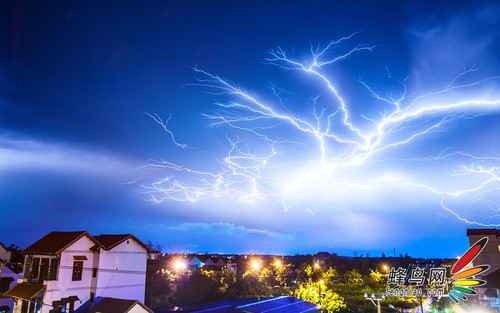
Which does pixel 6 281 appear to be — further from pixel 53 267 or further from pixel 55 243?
pixel 53 267

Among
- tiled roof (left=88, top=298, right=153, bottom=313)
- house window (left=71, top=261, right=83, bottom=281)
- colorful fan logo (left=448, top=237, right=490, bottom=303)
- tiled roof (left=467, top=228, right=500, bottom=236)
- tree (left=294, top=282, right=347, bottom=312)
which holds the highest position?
tiled roof (left=467, top=228, right=500, bottom=236)

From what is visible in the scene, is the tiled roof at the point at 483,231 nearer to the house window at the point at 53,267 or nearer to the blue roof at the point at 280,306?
the blue roof at the point at 280,306

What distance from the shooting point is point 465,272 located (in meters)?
9.36

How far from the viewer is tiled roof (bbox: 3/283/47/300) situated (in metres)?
18.5

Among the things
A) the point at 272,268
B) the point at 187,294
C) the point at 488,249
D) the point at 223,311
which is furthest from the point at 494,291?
the point at 272,268

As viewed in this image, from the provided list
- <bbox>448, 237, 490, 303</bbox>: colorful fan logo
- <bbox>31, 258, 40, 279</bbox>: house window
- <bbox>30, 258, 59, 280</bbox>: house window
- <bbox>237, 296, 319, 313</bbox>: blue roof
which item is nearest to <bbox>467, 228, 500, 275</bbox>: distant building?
<bbox>237, 296, 319, 313</bbox>: blue roof

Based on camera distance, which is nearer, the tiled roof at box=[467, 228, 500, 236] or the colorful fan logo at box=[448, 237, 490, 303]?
the colorful fan logo at box=[448, 237, 490, 303]

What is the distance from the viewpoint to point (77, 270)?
20281mm

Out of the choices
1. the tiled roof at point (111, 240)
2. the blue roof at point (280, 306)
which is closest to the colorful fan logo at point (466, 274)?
the blue roof at point (280, 306)

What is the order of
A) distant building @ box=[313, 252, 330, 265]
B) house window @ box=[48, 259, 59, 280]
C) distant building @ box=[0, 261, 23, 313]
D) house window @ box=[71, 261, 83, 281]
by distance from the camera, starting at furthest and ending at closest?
distant building @ box=[313, 252, 330, 265], distant building @ box=[0, 261, 23, 313], house window @ box=[71, 261, 83, 281], house window @ box=[48, 259, 59, 280]

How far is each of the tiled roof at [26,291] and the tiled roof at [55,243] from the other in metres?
1.86

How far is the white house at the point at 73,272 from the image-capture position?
19.2m

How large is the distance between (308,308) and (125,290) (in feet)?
38.8

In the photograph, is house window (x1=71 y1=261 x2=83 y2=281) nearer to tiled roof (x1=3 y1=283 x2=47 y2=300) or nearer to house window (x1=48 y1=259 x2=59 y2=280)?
house window (x1=48 y1=259 x2=59 y2=280)
